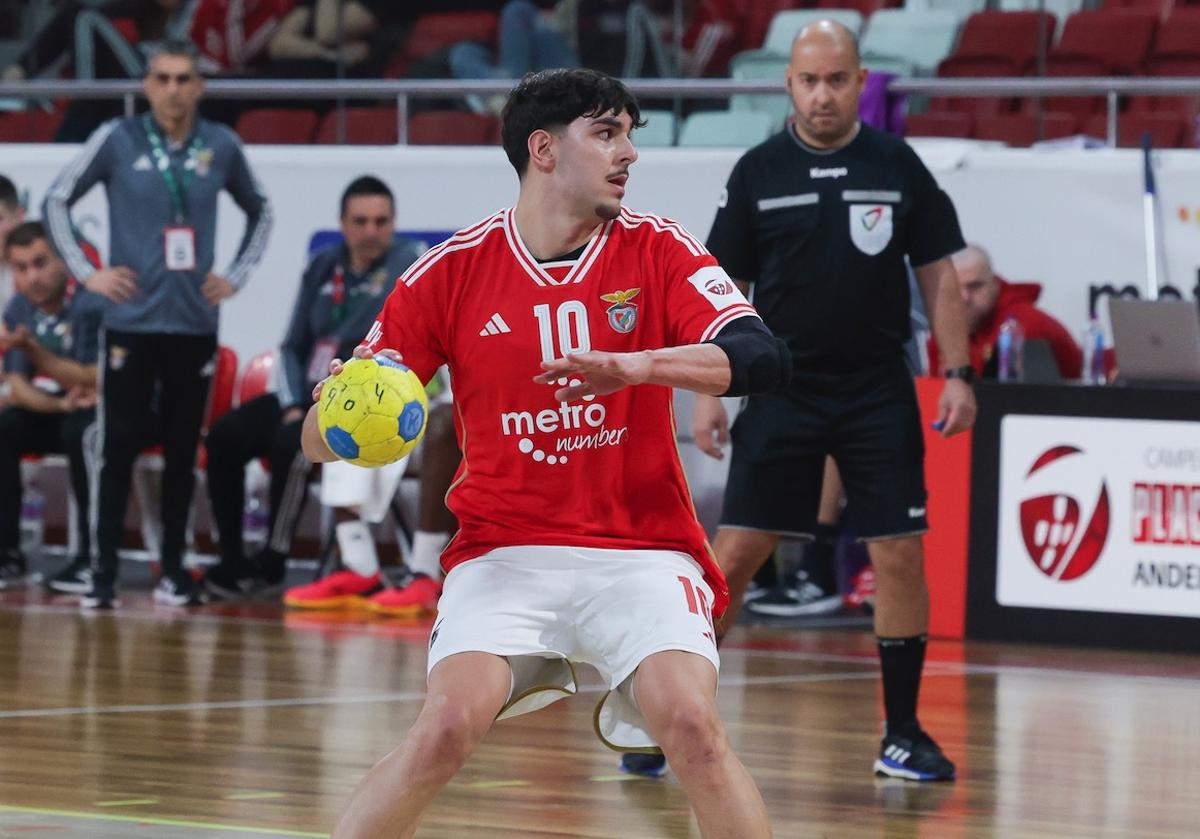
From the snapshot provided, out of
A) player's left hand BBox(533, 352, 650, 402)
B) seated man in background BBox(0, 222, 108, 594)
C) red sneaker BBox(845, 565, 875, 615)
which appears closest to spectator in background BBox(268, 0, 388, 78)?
seated man in background BBox(0, 222, 108, 594)

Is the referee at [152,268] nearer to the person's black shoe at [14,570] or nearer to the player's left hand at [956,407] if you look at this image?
the person's black shoe at [14,570]

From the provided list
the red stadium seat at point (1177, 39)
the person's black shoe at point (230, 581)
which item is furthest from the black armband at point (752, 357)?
the red stadium seat at point (1177, 39)

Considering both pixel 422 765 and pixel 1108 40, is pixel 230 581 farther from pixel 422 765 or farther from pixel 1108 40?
pixel 422 765

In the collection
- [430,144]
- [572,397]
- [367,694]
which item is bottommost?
[367,694]

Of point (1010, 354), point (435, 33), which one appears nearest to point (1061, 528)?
point (1010, 354)

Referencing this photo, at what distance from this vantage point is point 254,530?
12742 millimetres

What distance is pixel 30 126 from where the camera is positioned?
14.3m

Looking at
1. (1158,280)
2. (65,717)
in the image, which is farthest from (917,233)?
(1158,280)

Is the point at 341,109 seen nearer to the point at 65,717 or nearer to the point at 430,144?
the point at 430,144

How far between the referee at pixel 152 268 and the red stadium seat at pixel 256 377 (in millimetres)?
1590

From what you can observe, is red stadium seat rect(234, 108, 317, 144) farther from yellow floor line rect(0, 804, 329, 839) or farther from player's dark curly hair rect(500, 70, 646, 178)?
player's dark curly hair rect(500, 70, 646, 178)

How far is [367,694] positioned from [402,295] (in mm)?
3739

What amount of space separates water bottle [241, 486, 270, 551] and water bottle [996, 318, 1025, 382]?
179 inches

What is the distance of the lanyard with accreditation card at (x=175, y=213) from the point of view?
10625mm
